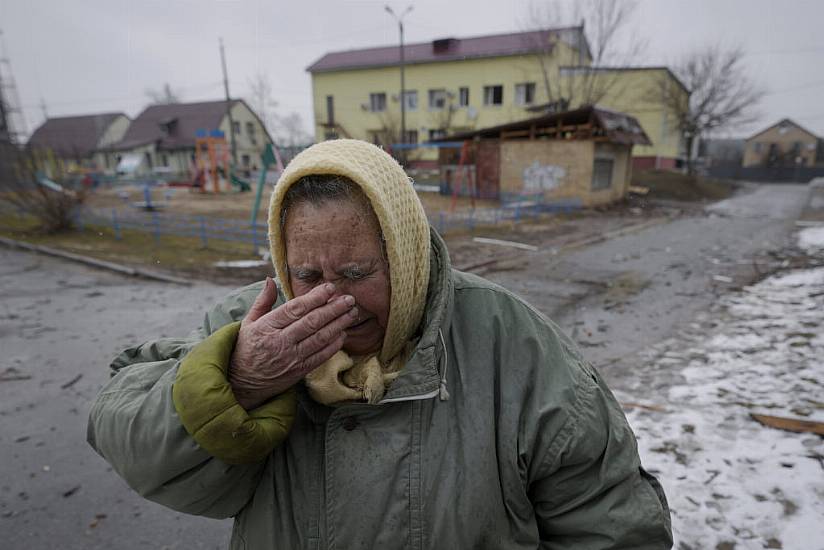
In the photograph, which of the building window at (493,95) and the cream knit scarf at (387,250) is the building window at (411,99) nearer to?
the building window at (493,95)

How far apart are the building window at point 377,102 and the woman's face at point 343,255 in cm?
4343

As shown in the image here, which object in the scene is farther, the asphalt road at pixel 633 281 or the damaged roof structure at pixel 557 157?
the damaged roof structure at pixel 557 157

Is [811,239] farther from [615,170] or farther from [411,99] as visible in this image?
[411,99]

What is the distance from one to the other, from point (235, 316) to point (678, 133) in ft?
149

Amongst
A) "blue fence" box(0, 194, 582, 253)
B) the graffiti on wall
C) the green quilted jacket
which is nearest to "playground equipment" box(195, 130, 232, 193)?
"blue fence" box(0, 194, 582, 253)

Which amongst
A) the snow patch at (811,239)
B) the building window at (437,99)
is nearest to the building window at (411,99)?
the building window at (437,99)

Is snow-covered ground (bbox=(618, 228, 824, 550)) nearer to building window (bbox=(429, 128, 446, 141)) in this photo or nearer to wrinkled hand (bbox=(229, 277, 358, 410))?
wrinkled hand (bbox=(229, 277, 358, 410))

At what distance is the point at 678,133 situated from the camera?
3909cm

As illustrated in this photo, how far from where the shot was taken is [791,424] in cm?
348

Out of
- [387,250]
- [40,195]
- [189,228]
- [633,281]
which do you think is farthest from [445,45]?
[387,250]

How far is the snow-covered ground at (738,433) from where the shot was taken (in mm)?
2613

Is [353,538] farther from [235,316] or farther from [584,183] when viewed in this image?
[584,183]

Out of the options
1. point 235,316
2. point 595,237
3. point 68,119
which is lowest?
point 595,237

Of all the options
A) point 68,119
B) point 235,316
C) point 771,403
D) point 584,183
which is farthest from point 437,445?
point 68,119
